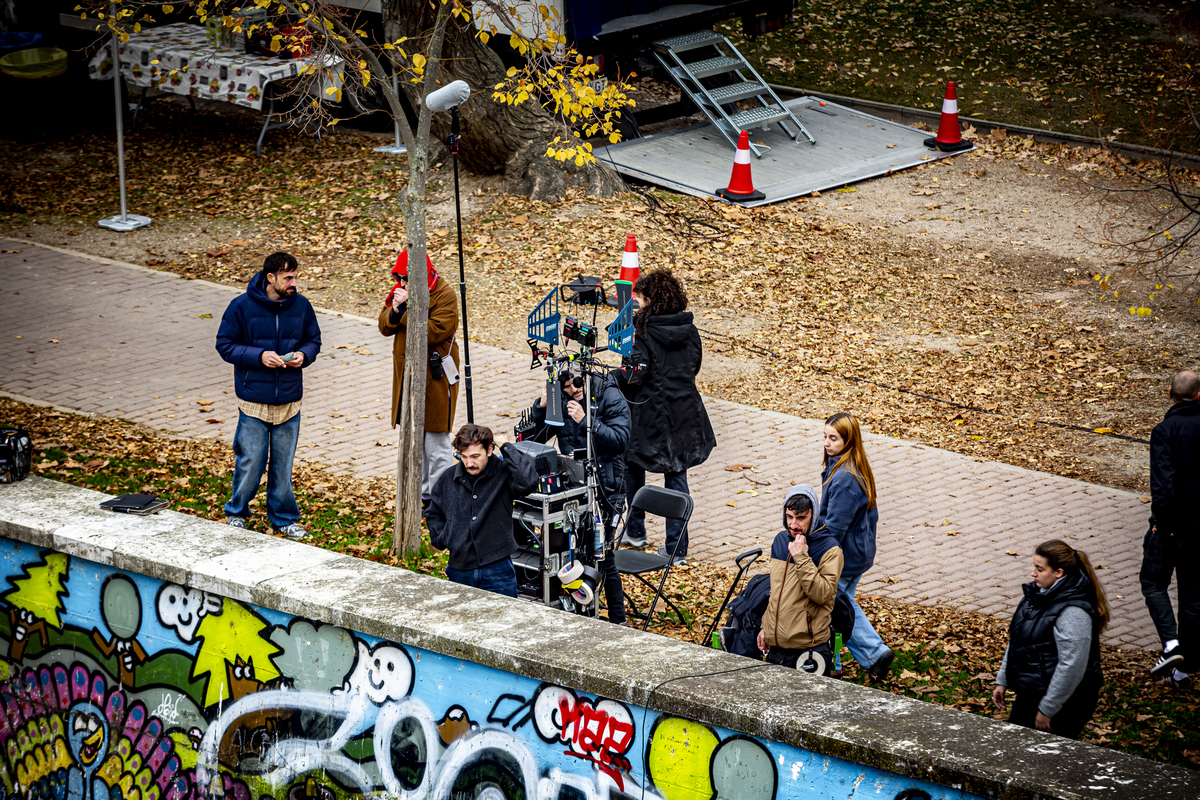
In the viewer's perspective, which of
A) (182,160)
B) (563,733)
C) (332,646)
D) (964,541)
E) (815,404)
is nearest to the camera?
(563,733)

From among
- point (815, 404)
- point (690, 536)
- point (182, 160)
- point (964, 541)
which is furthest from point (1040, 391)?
point (182, 160)

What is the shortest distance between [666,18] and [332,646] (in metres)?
12.9

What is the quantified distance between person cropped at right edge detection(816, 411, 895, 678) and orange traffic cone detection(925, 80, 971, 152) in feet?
35.6

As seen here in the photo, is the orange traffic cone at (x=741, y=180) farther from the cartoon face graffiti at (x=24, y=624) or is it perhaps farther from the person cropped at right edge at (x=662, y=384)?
the cartoon face graffiti at (x=24, y=624)

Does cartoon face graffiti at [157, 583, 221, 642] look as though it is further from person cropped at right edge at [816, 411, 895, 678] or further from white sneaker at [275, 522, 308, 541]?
person cropped at right edge at [816, 411, 895, 678]

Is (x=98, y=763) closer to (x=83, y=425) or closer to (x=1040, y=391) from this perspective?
(x=83, y=425)

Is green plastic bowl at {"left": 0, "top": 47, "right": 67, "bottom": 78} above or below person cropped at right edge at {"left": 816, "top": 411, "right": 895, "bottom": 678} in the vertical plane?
above

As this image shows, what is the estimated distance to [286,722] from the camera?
535 cm

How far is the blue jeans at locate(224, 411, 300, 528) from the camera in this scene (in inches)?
305

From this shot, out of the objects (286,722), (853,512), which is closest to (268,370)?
(286,722)

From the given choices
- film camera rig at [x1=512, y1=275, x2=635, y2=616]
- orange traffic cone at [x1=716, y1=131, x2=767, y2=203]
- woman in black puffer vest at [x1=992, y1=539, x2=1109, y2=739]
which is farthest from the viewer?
orange traffic cone at [x1=716, y1=131, x2=767, y2=203]

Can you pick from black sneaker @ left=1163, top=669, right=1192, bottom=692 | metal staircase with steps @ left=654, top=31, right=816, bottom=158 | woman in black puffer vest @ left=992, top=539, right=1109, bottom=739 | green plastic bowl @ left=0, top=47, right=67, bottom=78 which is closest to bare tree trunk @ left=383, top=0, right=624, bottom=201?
metal staircase with steps @ left=654, top=31, right=816, bottom=158

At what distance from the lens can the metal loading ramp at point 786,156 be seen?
15031mm

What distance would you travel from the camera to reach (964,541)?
27.4 feet
